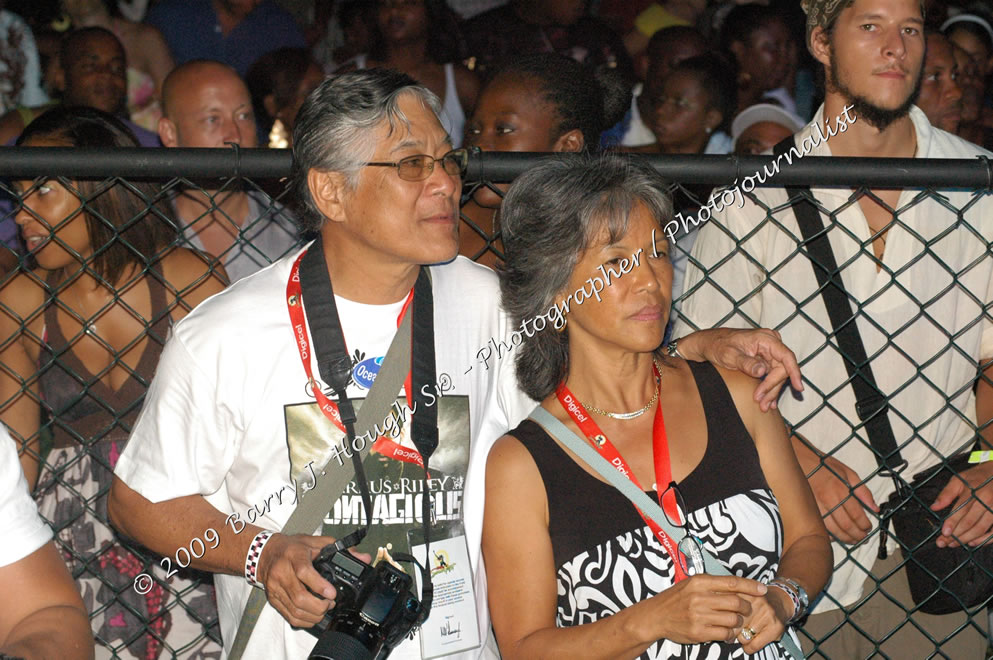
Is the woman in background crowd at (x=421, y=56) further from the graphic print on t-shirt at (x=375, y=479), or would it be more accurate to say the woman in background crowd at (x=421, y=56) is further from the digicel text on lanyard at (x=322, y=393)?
the graphic print on t-shirt at (x=375, y=479)

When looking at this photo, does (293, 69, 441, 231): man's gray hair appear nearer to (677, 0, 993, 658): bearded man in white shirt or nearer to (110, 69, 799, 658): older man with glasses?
(110, 69, 799, 658): older man with glasses

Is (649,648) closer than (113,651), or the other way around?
(649,648)

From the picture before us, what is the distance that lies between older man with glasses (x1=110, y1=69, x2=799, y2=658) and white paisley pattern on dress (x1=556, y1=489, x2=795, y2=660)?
0.24m

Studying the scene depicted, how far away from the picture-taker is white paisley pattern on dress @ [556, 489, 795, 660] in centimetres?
220

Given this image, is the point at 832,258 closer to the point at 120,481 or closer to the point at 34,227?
the point at 120,481

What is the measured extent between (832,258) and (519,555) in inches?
46.0

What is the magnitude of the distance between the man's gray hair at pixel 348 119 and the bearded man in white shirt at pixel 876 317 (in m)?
0.88

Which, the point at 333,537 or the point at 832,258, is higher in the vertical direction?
the point at 832,258

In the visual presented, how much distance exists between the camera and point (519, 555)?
2.20 meters

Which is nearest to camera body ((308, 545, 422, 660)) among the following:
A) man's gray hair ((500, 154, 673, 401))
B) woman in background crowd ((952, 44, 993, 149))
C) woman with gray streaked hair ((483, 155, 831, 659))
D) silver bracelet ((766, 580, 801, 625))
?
woman with gray streaked hair ((483, 155, 831, 659))

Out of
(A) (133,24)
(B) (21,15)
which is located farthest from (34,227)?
(B) (21,15)

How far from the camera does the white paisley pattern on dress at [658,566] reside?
2195 millimetres

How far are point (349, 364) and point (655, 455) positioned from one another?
0.69 m

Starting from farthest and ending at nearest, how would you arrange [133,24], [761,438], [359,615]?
[133,24]
[761,438]
[359,615]
